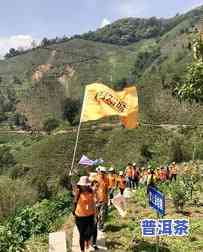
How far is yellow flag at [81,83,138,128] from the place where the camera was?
40.1 ft

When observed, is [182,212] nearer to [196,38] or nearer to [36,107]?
[196,38]

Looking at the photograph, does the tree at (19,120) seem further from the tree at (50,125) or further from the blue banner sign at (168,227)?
the blue banner sign at (168,227)

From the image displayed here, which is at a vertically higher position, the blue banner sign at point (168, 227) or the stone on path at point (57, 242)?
the blue banner sign at point (168, 227)

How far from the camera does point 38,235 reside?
1249cm

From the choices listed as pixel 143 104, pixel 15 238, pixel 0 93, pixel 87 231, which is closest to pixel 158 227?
pixel 87 231

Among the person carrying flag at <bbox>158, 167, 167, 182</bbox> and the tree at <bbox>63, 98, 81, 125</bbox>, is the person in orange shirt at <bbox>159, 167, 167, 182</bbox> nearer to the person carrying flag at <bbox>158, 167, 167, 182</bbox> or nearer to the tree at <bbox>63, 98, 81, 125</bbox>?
the person carrying flag at <bbox>158, 167, 167, 182</bbox>

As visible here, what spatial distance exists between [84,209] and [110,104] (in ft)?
11.0

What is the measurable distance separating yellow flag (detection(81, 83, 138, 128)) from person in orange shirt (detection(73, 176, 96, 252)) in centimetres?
249

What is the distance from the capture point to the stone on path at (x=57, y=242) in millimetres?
10758

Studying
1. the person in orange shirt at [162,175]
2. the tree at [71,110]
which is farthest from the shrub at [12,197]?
the tree at [71,110]

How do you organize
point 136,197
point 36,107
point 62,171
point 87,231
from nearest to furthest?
1. point 87,231
2. point 136,197
3. point 62,171
4. point 36,107

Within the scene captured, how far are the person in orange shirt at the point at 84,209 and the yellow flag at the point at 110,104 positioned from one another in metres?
2.49

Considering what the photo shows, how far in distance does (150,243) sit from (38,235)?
9.03ft

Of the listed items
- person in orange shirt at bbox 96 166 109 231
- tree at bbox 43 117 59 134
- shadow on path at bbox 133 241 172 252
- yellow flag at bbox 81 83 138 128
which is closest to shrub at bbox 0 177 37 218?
yellow flag at bbox 81 83 138 128
